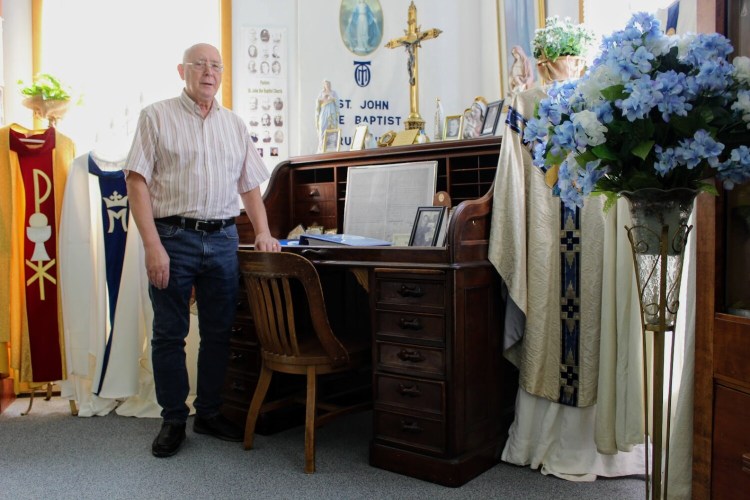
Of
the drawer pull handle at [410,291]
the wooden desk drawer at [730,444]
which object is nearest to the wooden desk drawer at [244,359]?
the drawer pull handle at [410,291]

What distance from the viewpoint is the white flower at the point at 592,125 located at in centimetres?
150

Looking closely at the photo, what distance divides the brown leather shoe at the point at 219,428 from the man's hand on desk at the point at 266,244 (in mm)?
800

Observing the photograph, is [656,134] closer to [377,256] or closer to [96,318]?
Answer: [377,256]

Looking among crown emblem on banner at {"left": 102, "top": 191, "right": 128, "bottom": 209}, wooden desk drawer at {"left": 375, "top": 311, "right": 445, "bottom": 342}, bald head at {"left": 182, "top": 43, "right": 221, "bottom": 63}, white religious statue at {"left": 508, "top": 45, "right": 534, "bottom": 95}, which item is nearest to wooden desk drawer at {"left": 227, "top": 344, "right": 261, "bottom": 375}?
wooden desk drawer at {"left": 375, "top": 311, "right": 445, "bottom": 342}

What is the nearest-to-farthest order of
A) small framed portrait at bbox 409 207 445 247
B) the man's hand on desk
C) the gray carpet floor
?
the gray carpet floor < small framed portrait at bbox 409 207 445 247 < the man's hand on desk

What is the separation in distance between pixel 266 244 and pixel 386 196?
625 millimetres

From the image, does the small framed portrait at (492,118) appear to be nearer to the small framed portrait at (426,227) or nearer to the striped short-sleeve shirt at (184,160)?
the small framed portrait at (426,227)

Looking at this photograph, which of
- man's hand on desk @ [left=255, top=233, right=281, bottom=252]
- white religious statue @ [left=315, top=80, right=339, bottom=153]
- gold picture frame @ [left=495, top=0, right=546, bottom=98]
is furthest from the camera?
gold picture frame @ [left=495, top=0, right=546, bottom=98]

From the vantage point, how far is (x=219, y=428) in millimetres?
3055

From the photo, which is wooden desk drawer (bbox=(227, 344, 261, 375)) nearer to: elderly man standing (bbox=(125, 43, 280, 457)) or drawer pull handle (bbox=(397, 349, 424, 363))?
elderly man standing (bbox=(125, 43, 280, 457))

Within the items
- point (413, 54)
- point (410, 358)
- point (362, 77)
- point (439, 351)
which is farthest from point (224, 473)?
point (362, 77)

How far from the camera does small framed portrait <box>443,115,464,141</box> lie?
322cm

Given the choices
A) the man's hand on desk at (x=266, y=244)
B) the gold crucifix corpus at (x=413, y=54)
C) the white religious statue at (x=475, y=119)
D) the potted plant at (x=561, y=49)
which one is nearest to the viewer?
the potted plant at (x=561, y=49)

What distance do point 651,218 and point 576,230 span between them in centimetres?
99
